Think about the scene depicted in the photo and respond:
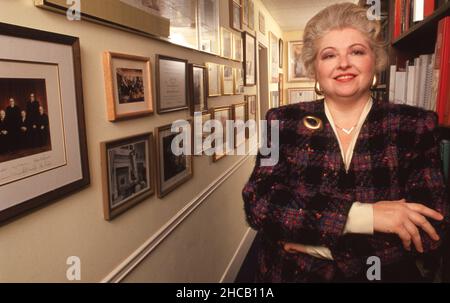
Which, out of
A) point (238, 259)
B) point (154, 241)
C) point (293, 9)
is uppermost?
point (293, 9)

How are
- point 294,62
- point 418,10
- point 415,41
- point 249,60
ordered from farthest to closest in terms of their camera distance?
point 294,62 → point 249,60 → point 415,41 → point 418,10

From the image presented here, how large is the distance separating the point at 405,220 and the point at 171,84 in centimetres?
127

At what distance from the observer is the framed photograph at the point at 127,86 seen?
1312 millimetres

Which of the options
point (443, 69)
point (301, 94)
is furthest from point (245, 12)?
point (301, 94)

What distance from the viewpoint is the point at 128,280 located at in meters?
1.49

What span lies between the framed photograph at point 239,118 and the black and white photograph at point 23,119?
2267 millimetres

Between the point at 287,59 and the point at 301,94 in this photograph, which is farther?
the point at 301,94

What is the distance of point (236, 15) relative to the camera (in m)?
3.23

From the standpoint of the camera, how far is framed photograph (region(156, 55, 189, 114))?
1.71 meters

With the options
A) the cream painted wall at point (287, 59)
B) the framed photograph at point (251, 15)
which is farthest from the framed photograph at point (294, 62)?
the framed photograph at point (251, 15)

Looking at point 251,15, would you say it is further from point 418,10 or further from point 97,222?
point 97,222

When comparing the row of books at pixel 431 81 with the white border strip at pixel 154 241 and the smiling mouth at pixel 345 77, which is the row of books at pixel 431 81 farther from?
the white border strip at pixel 154 241
